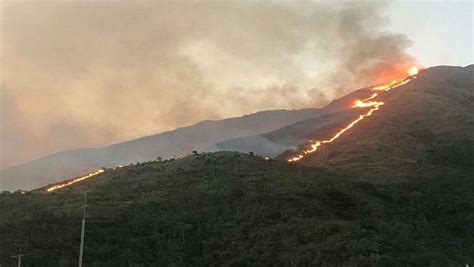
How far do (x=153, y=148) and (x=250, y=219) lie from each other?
95.0 m

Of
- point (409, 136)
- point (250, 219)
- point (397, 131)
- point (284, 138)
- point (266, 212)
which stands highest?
point (284, 138)

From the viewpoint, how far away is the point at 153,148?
140000 mm

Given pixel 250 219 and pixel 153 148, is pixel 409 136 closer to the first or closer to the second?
pixel 250 219

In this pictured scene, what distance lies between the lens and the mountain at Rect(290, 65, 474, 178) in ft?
227

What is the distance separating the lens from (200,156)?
72.1 metres

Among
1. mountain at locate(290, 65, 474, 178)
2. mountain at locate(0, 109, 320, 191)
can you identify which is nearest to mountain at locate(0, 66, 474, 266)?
mountain at locate(290, 65, 474, 178)

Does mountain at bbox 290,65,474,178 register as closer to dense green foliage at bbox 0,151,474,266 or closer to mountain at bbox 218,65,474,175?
mountain at bbox 218,65,474,175

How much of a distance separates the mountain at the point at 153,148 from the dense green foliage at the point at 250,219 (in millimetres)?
63102

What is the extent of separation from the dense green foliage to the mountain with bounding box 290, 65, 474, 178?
605 centimetres

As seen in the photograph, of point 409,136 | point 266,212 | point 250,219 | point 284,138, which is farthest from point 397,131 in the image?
point 250,219

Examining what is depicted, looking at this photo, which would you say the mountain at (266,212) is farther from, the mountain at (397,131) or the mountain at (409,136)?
the mountain at (397,131)

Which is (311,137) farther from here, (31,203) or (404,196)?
(31,203)

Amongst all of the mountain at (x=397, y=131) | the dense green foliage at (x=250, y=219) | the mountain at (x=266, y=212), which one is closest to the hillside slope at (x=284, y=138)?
the mountain at (x=397, y=131)

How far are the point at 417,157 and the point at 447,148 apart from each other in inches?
206
